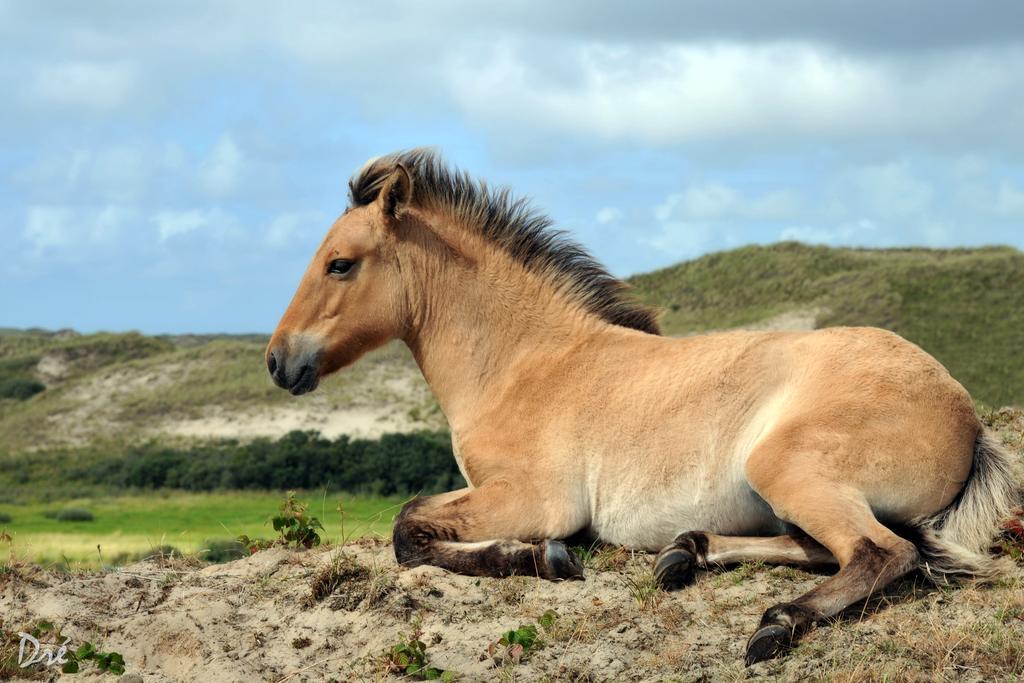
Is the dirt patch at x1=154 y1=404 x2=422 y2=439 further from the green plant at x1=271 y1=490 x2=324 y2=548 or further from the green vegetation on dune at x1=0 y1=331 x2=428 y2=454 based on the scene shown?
the green plant at x1=271 y1=490 x2=324 y2=548

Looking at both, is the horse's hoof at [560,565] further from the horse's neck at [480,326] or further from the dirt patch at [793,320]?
the dirt patch at [793,320]

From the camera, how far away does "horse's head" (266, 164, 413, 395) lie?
7121 millimetres

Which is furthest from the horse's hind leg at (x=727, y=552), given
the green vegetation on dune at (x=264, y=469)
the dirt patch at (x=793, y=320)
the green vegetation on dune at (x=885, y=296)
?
the dirt patch at (x=793, y=320)

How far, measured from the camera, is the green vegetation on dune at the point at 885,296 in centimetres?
3366

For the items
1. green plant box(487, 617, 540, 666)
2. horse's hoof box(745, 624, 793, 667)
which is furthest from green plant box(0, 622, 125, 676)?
horse's hoof box(745, 624, 793, 667)

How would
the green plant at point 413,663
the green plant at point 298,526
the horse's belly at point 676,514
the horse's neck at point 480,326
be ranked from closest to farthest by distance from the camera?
the green plant at point 413,663 → the horse's belly at point 676,514 → the horse's neck at point 480,326 → the green plant at point 298,526

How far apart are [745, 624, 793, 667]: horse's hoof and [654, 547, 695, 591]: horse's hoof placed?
946mm

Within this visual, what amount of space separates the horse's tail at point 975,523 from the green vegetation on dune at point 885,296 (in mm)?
24664

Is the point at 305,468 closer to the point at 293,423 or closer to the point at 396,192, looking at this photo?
the point at 293,423

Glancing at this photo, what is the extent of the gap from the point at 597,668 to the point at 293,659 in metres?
1.71

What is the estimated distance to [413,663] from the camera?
5.31 metres

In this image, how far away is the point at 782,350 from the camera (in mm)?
6641

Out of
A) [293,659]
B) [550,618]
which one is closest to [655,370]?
[550,618]

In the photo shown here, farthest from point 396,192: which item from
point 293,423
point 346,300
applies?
point 293,423
